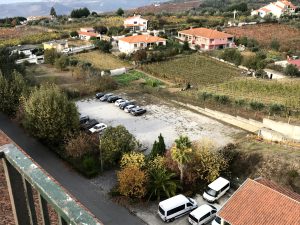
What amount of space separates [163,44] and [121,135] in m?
37.1

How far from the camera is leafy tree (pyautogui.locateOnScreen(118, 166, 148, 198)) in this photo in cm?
1981

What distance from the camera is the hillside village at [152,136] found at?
1598 centimetres

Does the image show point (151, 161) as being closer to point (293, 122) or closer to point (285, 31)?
point (293, 122)

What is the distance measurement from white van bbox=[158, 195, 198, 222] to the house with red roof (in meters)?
41.7

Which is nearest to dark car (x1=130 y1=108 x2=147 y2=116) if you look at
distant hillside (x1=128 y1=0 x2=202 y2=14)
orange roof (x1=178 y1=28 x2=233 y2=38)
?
orange roof (x1=178 y1=28 x2=233 y2=38)

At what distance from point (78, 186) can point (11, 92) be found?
12974 mm

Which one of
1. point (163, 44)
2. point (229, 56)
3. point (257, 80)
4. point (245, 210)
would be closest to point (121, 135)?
point (245, 210)

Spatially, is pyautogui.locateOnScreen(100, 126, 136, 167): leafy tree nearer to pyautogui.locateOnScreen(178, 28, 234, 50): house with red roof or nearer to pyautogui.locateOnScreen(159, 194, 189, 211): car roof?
pyautogui.locateOnScreen(159, 194, 189, 211): car roof

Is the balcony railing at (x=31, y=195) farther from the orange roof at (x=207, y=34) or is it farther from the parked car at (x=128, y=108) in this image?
the orange roof at (x=207, y=34)

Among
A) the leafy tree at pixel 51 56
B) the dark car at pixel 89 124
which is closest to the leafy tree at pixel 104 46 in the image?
the leafy tree at pixel 51 56

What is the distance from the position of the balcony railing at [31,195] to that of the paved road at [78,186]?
14948mm

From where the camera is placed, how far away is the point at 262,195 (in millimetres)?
17078

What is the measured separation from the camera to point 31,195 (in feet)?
13.4

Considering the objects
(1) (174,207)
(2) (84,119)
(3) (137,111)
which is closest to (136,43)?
(3) (137,111)
